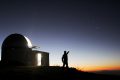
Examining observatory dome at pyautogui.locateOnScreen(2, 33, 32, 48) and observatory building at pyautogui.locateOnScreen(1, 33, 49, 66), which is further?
observatory dome at pyautogui.locateOnScreen(2, 33, 32, 48)

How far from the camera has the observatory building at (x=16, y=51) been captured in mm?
33469

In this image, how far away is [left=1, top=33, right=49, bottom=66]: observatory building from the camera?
3347cm

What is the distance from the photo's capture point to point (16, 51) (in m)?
33.5

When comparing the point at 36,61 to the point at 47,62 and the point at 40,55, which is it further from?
the point at 47,62

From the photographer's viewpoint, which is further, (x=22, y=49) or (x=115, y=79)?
(x=22, y=49)

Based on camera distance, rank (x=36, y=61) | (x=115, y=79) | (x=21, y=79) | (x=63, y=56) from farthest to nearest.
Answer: (x=36, y=61) → (x=63, y=56) → (x=115, y=79) → (x=21, y=79)

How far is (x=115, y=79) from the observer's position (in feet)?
61.4

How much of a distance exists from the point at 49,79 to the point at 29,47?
20.1 m

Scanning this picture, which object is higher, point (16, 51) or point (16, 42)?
point (16, 42)

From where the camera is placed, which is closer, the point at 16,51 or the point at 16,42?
the point at 16,51

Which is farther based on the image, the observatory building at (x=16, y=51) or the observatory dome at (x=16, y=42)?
the observatory dome at (x=16, y=42)

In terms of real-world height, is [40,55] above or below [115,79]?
above

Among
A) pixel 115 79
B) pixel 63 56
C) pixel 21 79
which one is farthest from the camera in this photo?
pixel 63 56

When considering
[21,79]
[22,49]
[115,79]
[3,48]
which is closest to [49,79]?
[21,79]
